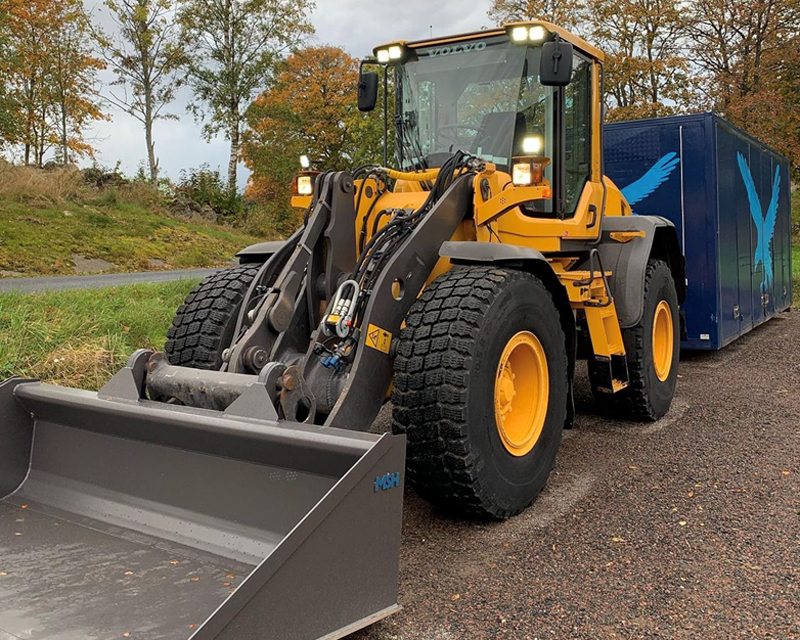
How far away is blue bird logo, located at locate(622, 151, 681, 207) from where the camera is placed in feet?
27.6

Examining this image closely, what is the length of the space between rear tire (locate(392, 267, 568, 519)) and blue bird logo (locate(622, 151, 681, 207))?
16.4 ft

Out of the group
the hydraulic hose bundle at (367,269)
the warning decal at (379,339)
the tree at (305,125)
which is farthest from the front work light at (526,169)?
the tree at (305,125)

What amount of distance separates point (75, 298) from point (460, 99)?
17.2ft

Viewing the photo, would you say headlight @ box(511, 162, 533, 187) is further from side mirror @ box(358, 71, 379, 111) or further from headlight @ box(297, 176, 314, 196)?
side mirror @ box(358, 71, 379, 111)

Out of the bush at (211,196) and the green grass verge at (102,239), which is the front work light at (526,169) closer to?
the green grass verge at (102,239)

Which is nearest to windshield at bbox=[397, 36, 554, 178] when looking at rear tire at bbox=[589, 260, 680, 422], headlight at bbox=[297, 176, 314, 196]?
headlight at bbox=[297, 176, 314, 196]

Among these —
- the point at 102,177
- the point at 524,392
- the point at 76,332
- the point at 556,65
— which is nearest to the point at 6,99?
the point at 102,177

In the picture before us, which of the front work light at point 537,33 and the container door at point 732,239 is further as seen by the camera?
the container door at point 732,239

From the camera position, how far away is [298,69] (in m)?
37.4

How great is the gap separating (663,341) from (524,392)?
2835 mm

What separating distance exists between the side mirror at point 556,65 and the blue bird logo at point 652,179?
14.9 ft

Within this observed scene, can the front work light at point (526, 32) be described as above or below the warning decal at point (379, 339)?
above

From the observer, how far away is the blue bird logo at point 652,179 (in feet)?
27.6

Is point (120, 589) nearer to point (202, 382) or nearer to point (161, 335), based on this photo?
point (202, 382)
